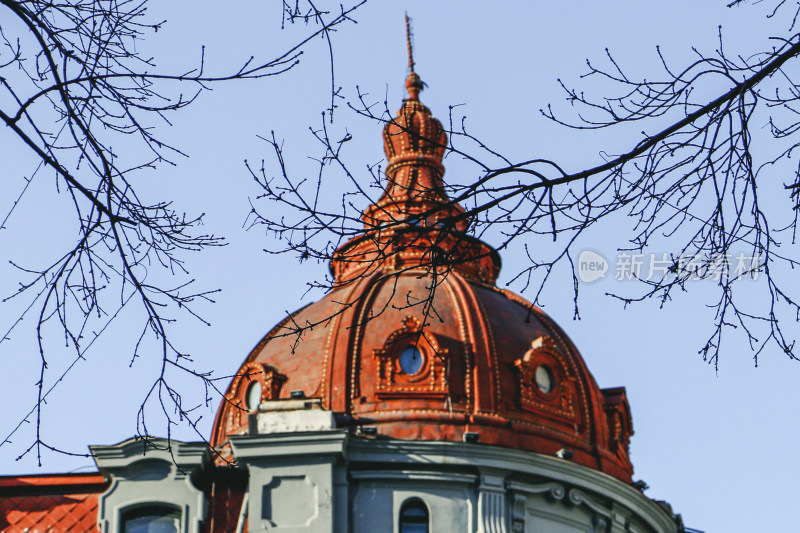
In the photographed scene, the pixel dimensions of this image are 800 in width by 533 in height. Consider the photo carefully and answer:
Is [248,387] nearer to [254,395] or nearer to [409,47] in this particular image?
[254,395]

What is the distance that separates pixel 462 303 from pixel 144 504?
27.7ft

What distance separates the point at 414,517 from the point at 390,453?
4.37ft

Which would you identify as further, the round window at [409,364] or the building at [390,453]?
the round window at [409,364]

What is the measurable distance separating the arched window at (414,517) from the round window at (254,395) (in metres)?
4.75

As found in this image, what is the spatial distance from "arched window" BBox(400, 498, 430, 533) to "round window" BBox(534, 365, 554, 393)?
14.9 feet

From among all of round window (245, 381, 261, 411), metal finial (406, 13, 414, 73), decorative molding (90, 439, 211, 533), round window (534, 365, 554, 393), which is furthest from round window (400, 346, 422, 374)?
metal finial (406, 13, 414, 73)

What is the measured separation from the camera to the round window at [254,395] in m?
31.2

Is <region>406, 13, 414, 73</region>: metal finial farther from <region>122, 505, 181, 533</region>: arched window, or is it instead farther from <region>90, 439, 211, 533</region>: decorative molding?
<region>122, 505, 181, 533</region>: arched window

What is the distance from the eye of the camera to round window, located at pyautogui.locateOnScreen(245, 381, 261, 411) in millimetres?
31172

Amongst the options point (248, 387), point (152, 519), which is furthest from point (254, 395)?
point (152, 519)

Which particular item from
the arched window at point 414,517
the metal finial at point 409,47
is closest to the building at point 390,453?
the arched window at point 414,517

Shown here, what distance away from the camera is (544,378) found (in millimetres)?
31391

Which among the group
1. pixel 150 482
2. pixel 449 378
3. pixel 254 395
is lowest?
pixel 150 482

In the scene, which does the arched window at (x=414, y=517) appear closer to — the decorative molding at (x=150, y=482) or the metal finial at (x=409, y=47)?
the decorative molding at (x=150, y=482)
